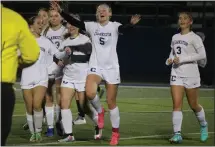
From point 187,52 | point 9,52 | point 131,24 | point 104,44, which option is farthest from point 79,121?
point 9,52

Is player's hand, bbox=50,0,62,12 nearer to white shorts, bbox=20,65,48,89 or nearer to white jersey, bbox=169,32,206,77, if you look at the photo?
white shorts, bbox=20,65,48,89

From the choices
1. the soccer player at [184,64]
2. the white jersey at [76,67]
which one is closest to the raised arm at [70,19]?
the white jersey at [76,67]

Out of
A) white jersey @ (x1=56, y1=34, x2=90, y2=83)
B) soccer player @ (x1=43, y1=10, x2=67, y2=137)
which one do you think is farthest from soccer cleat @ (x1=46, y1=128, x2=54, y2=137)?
white jersey @ (x1=56, y1=34, x2=90, y2=83)

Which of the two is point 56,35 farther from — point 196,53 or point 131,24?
point 196,53

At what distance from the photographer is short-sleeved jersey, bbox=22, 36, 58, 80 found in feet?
33.7

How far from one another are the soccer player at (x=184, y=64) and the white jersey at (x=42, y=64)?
2128 mm

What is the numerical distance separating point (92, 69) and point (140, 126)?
9.43 feet

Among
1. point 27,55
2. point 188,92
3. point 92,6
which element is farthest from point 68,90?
point 92,6

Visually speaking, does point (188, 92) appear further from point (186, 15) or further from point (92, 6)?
point (92, 6)

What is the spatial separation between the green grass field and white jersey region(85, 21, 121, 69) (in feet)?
4.47

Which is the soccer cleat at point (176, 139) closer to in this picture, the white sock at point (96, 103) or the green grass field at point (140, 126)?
the green grass field at point (140, 126)

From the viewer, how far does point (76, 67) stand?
10656mm

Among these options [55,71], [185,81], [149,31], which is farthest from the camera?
[149,31]

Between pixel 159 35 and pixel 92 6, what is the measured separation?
13.7 feet
